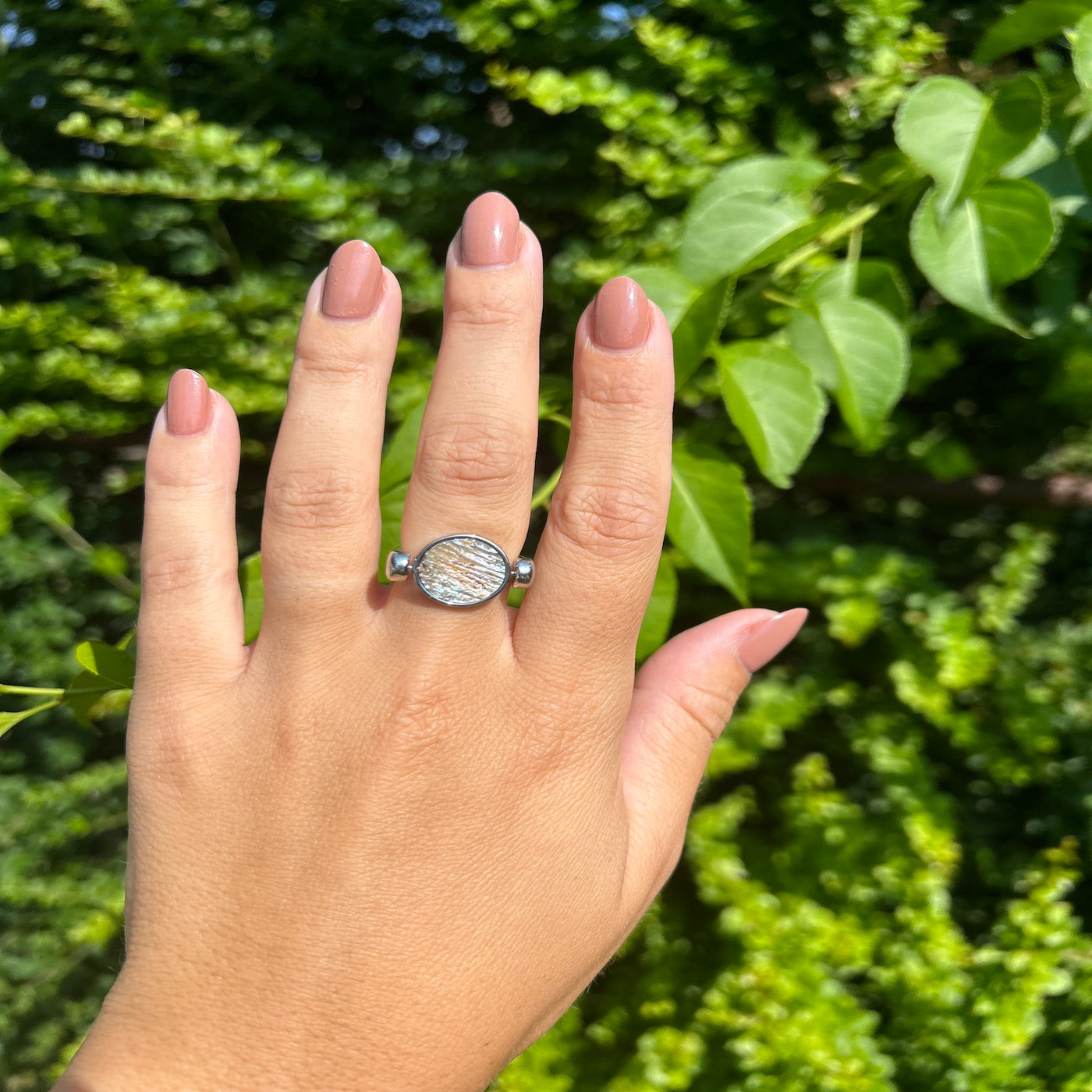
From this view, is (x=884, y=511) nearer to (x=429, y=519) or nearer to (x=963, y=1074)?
(x=963, y=1074)

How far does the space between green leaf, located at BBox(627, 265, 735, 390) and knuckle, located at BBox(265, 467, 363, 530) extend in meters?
0.33

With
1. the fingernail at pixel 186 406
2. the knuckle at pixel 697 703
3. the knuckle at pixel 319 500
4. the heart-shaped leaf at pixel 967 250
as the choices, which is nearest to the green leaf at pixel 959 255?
the heart-shaped leaf at pixel 967 250

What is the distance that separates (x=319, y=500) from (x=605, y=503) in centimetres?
26

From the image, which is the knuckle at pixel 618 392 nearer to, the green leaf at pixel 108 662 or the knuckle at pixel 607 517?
the knuckle at pixel 607 517

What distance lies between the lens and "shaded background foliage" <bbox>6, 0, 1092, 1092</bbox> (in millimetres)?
1095

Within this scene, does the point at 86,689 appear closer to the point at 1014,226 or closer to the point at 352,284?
the point at 352,284

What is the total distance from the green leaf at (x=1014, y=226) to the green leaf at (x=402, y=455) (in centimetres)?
56

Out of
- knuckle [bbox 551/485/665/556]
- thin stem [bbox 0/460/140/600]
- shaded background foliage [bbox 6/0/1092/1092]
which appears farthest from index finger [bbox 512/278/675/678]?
thin stem [bbox 0/460/140/600]

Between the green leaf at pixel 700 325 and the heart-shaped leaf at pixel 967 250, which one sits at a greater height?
the heart-shaped leaf at pixel 967 250

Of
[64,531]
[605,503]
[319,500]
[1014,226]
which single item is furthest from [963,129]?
[64,531]

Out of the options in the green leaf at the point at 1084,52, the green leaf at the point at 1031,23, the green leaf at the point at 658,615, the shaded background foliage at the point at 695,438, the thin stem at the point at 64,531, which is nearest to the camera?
the green leaf at the point at 1084,52

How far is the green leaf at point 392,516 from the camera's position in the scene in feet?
2.77

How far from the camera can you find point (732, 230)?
829 mm

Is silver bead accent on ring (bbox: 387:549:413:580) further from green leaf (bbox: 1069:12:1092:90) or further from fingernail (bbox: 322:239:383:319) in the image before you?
green leaf (bbox: 1069:12:1092:90)
